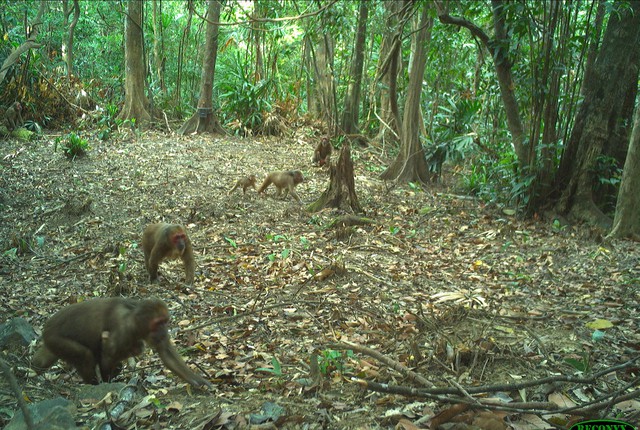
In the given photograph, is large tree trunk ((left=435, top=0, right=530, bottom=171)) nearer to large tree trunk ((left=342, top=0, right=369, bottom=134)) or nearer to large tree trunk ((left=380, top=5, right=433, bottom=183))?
large tree trunk ((left=380, top=5, right=433, bottom=183))

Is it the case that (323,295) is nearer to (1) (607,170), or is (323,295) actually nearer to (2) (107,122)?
(1) (607,170)

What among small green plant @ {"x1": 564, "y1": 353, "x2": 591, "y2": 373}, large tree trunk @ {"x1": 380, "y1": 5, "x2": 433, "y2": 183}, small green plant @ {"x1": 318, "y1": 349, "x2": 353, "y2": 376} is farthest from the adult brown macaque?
large tree trunk @ {"x1": 380, "y1": 5, "x2": 433, "y2": 183}

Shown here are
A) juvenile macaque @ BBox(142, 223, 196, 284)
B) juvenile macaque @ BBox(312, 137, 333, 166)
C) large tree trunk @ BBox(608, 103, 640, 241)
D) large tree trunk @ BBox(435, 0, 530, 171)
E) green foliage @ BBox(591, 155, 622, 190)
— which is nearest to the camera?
juvenile macaque @ BBox(142, 223, 196, 284)

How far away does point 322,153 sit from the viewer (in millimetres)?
12305

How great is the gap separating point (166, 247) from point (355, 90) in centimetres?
1012

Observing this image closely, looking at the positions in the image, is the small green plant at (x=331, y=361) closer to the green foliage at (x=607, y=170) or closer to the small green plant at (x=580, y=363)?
the small green plant at (x=580, y=363)

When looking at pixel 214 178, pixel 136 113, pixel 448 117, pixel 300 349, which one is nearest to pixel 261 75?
pixel 136 113

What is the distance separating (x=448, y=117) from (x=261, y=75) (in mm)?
6089

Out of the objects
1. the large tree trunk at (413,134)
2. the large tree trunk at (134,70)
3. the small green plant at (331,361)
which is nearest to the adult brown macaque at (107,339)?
the small green plant at (331,361)

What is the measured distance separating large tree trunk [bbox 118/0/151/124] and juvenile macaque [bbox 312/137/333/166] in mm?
4749

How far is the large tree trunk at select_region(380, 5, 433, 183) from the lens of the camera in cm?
1069

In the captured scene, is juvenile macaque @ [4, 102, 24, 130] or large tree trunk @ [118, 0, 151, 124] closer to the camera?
juvenile macaque @ [4, 102, 24, 130]

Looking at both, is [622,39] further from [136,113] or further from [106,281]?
[136,113]

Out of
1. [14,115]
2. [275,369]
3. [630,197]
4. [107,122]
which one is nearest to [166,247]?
[275,369]
